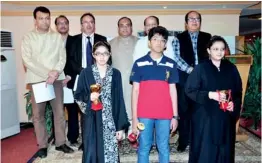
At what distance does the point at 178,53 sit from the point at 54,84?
144 centimetres

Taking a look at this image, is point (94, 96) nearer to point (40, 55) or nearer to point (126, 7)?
point (40, 55)

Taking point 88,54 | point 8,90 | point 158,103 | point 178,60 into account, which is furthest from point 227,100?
point 8,90

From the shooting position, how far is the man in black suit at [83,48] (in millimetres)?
3361

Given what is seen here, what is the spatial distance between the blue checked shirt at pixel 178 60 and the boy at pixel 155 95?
626mm

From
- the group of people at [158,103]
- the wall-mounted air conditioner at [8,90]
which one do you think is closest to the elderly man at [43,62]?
the group of people at [158,103]

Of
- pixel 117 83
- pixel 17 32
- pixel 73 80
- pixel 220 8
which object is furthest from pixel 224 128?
pixel 17 32

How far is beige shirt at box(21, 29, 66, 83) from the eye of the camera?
319 cm

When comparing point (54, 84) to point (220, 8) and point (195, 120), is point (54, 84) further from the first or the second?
point (220, 8)

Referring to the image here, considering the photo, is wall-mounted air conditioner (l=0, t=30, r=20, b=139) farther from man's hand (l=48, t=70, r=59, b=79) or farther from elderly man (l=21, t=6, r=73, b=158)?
man's hand (l=48, t=70, r=59, b=79)

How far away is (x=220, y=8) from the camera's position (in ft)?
18.2

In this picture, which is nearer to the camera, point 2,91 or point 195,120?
point 195,120

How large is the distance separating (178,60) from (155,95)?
0.81 meters

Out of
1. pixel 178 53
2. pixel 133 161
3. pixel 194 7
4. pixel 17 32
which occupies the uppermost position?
pixel 194 7

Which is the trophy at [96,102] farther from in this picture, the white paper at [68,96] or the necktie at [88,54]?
the white paper at [68,96]
